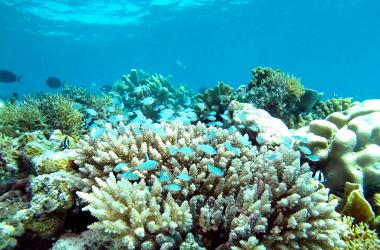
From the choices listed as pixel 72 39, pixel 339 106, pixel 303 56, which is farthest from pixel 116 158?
pixel 303 56

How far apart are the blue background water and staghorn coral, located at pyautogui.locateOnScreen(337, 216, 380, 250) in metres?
34.4

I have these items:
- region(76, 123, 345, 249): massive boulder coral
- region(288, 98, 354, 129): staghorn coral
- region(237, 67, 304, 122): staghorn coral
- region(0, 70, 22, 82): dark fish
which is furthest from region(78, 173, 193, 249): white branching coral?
region(0, 70, 22, 82): dark fish

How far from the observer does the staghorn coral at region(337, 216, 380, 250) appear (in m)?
3.56

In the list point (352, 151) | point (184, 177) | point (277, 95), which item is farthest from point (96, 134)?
point (277, 95)

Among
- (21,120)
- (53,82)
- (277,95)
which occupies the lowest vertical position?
(21,120)

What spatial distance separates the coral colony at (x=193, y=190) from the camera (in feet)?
9.91

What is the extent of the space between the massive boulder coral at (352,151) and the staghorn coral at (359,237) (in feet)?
3.00

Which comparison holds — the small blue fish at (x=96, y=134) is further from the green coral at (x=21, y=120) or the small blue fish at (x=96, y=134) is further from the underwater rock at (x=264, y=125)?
the green coral at (x=21, y=120)

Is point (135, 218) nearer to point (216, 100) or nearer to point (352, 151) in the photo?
point (352, 151)

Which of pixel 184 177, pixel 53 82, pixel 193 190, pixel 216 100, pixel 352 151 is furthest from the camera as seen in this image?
pixel 53 82

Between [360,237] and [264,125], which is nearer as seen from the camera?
[360,237]

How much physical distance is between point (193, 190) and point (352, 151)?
291cm

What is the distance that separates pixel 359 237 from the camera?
3645 mm

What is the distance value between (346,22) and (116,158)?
73604mm
